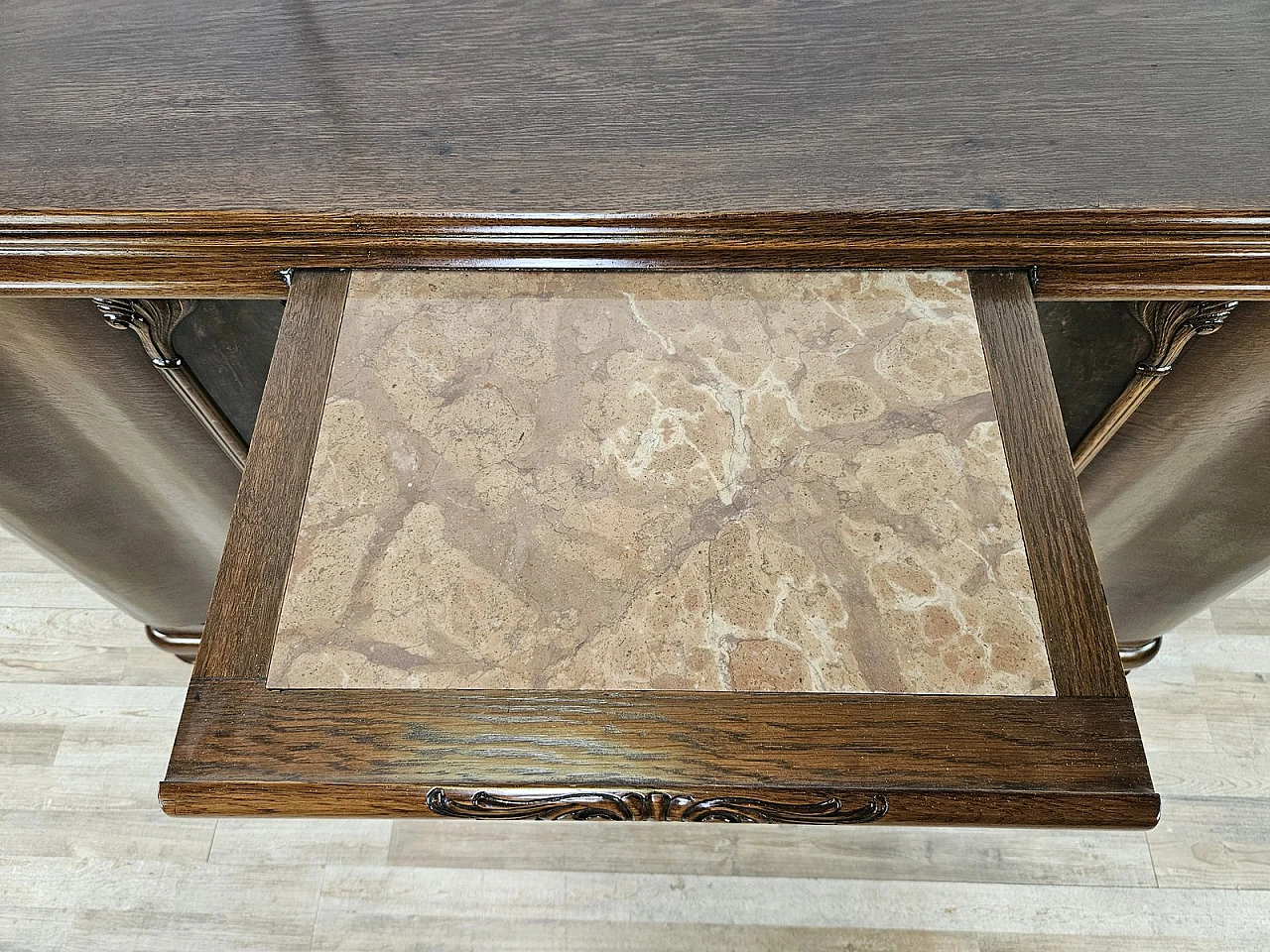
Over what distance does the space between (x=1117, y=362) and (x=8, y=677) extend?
1.42 metres

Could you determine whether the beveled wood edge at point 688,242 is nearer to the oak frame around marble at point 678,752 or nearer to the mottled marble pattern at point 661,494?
the mottled marble pattern at point 661,494

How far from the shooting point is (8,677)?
118cm

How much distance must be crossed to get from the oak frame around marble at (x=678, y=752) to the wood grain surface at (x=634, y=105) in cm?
30

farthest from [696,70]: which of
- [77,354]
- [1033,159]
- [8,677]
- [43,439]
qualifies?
[8,677]

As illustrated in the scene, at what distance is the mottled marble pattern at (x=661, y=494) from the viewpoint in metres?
0.42

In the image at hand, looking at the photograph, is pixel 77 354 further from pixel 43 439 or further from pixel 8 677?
pixel 8 677

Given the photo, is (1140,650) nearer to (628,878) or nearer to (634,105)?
(628,878)

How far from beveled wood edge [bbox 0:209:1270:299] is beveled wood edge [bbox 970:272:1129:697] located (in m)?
0.04

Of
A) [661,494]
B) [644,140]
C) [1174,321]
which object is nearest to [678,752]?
[661,494]

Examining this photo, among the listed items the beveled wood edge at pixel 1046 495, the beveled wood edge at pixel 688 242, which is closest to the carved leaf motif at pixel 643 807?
the beveled wood edge at pixel 1046 495

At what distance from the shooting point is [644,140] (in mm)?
567

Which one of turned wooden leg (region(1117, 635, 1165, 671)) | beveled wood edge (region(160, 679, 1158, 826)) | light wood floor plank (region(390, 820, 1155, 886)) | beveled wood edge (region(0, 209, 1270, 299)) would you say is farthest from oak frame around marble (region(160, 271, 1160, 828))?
turned wooden leg (region(1117, 635, 1165, 671))

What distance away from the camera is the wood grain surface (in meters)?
0.54

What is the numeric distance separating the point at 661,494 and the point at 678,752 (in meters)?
0.14
